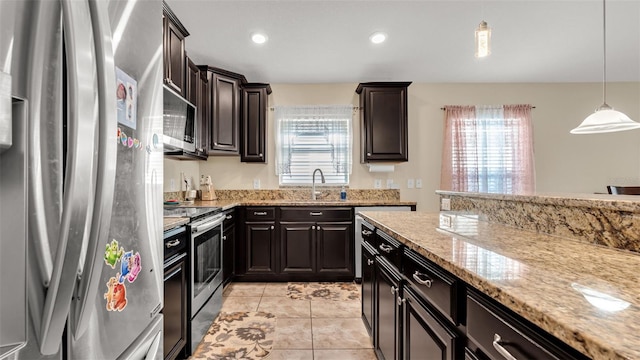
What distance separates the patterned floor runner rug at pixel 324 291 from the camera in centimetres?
287

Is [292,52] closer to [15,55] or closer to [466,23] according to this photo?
[466,23]

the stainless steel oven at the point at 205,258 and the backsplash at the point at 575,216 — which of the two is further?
the stainless steel oven at the point at 205,258

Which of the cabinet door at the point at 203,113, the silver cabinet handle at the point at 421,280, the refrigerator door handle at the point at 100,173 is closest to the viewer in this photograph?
the refrigerator door handle at the point at 100,173

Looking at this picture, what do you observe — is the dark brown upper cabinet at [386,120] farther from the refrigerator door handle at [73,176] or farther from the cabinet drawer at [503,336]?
the refrigerator door handle at [73,176]

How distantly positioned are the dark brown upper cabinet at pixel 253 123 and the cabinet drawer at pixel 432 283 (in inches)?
107

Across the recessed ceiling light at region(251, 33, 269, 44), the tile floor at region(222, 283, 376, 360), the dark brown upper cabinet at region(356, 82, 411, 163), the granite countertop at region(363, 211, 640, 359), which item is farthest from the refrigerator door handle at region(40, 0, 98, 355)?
the dark brown upper cabinet at region(356, 82, 411, 163)

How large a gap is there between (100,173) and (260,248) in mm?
2804

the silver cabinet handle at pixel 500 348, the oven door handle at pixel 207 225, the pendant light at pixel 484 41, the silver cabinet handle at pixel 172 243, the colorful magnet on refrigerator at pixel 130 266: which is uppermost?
the pendant light at pixel 484 41

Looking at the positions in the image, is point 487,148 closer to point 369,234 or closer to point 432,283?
point 369,234

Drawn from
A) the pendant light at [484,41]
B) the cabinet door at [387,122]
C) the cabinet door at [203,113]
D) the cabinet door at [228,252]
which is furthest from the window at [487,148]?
the cabinet door at [203,113]

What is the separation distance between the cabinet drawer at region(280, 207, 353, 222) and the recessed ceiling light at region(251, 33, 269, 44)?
179 centimetres

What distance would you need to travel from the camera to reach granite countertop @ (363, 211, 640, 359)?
452 mm

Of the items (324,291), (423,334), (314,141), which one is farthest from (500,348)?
(314,141)

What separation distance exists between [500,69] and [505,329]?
12.9 feet
